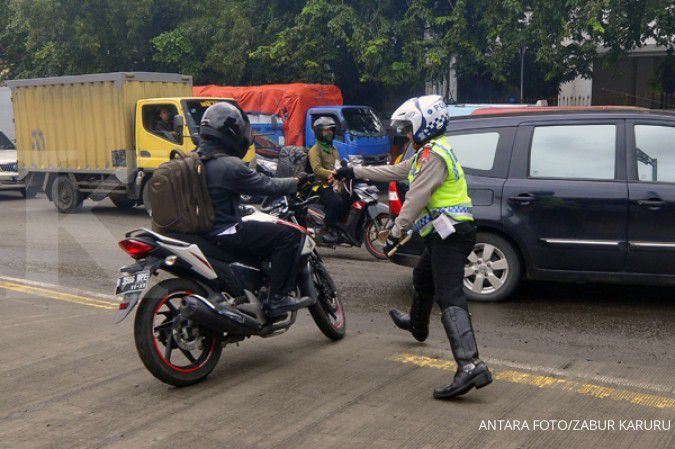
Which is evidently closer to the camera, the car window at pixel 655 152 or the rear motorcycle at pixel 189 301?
the rear motorcycle at pixel 189 301

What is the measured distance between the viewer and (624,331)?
251 inches

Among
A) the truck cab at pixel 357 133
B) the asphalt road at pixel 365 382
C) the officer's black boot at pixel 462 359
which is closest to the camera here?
the asphalt road at pixel 365 382

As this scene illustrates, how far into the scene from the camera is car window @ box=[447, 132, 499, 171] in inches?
290

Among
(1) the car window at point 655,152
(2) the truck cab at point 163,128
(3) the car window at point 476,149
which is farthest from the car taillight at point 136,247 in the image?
(2) the truck cab at point 163,128

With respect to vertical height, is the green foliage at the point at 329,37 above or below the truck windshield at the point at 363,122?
above

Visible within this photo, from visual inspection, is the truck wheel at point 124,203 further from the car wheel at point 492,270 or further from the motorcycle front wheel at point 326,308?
the motorcycle front wheel at point 326,308

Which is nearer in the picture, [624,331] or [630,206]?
[624,331]

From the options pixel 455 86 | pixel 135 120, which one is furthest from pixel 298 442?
pixel 455 86

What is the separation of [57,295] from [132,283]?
12.2 ft

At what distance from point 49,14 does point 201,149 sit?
2199 cm

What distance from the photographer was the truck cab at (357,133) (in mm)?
18875

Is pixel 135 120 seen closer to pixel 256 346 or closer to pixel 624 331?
pixel 256 346

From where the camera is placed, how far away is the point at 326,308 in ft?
19.6

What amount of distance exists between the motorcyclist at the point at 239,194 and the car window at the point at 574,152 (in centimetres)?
277
